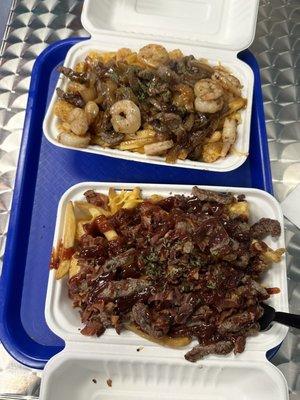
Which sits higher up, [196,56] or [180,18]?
[180,18]

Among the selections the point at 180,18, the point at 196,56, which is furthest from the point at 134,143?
the point at 180,18

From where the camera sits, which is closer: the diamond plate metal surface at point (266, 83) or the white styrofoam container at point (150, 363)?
the white styrofoam container at point (150, 363)

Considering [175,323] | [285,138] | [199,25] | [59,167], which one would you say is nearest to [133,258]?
[175,323]

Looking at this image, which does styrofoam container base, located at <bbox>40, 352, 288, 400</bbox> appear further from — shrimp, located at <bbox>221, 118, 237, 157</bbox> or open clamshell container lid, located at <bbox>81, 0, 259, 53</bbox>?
open clamshell container lid, located at <bbox>81, 0, 259, 53</bbox>

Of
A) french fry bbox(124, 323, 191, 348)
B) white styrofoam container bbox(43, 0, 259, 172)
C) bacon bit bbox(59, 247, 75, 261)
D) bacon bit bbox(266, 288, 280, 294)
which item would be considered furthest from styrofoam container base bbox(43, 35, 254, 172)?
french fry bbox(124, 323, 191, 348)

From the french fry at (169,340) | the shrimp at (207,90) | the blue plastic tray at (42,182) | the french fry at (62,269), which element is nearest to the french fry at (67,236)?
the french fry at (62,269)

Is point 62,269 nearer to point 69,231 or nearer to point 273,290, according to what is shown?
point 69,231

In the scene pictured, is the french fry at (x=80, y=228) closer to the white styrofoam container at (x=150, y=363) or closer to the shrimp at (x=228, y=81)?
→ the white styrofoam container at (x=150, y=363)
